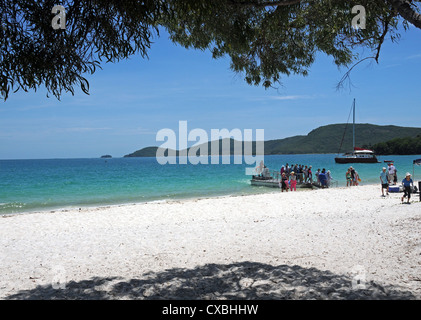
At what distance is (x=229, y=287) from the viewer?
186 inches

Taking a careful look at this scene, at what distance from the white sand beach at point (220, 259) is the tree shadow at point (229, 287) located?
1 centimetres

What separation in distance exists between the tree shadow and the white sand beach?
1cm

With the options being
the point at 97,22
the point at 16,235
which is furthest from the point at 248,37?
the point at 16,235

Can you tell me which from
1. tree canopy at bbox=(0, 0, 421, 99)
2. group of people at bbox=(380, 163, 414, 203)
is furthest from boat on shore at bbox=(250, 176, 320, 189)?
tree canopy at bbox=(0, 0, 421, 99)

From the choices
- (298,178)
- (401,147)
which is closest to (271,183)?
(298,178)

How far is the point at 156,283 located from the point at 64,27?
11.8 feet

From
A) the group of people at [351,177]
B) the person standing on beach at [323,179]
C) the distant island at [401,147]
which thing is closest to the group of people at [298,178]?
the person standing on beach at [323,179]

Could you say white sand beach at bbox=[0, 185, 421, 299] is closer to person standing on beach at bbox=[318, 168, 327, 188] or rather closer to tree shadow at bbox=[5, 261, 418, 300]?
tree shadow at bbox=[5, 261, 418, 300]

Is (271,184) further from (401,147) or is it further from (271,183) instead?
(401,147)

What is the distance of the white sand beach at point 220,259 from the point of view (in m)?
4.64

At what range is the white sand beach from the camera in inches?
183

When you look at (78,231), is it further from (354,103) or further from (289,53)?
(354,103)

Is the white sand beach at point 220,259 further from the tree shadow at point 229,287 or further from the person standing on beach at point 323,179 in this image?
the person standing on beach at point 323,179

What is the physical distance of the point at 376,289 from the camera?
14.5ft
